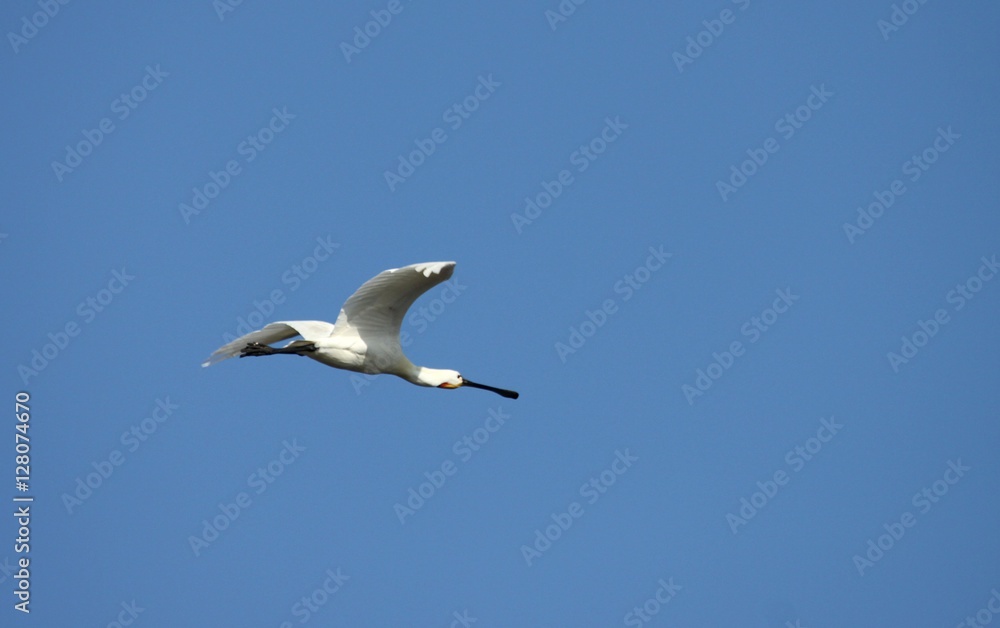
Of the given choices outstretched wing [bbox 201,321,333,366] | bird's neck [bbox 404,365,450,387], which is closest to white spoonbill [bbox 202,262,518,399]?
outstretched wing [bbox 201,321,333,366]

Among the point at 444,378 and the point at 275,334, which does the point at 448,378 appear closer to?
the point at 444,378

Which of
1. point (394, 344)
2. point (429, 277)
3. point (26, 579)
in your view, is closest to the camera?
point (429, 277)

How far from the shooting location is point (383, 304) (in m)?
24.5

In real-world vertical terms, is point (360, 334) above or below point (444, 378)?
below

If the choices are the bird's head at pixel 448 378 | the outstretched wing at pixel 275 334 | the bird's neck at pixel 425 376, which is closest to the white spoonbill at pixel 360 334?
the outstretched wing at pixel 275 334

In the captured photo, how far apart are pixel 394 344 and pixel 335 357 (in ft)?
3.51

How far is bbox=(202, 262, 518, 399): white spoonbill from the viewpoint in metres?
24.0

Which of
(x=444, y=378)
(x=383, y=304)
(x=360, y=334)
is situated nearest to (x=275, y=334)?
(x=360, y=334)

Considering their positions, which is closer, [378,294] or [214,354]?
[378,294]

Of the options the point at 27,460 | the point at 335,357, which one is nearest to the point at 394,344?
the point at 335,357

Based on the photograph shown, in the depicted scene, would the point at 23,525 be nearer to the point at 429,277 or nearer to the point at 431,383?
the point at 431,383

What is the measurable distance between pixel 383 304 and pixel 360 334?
0.75 m

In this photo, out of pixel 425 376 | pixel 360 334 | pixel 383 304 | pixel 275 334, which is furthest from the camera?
pixel 425 376

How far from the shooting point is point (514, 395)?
29266mm
